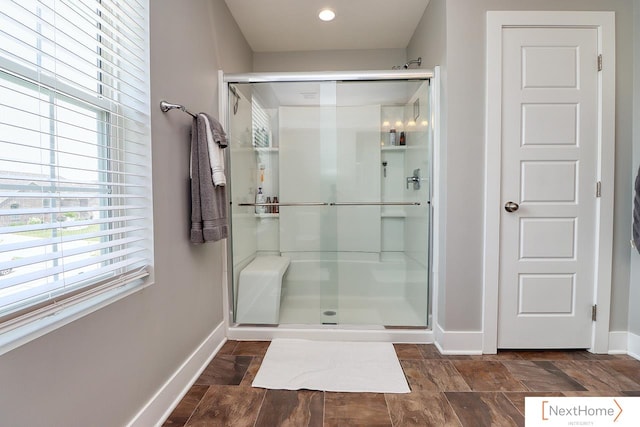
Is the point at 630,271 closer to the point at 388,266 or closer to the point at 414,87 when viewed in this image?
the point at 388,266

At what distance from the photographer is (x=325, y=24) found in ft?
8.37

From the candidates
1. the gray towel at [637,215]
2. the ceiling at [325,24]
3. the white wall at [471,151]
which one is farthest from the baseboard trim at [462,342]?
the ceiling at [325,24]

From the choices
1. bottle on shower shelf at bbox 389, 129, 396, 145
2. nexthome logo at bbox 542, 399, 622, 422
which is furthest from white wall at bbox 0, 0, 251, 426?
nexthome logo at bbox 542, 399, 622, 422

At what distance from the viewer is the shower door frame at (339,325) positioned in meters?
2.14

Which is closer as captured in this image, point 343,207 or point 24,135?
point 24,135

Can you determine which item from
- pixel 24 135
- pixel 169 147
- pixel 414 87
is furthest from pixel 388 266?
pixel 24 135

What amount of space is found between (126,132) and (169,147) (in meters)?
0.24

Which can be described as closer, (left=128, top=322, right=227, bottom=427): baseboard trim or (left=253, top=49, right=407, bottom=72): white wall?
(left=128, top=322, right=227, bottom=427): baseboard trim

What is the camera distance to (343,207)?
237 cm

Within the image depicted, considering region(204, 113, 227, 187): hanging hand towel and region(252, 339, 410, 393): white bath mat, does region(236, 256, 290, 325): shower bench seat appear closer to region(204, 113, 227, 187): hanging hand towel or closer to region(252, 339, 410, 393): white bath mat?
region(252, 339, 410, 393): white bath mat

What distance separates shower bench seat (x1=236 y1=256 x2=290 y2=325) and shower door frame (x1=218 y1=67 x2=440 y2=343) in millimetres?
66

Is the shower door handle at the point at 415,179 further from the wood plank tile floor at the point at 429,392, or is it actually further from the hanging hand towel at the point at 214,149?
the hanging hand towel at the point at 214,149

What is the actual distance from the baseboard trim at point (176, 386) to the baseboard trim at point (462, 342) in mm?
1559

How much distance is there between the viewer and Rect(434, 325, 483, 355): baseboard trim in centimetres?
201
